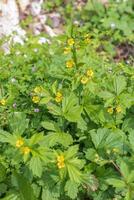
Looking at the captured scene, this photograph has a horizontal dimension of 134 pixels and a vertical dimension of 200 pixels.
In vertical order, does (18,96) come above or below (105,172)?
above

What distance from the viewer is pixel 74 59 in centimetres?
361

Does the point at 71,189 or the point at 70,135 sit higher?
the point at 70,135

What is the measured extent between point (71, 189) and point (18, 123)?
594 millimetres

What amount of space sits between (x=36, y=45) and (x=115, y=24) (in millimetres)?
1494

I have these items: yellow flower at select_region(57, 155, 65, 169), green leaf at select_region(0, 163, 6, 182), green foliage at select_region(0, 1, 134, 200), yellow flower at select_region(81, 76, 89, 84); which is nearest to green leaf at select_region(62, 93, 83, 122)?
green foliage at select_region(0, 1, 134, 200)

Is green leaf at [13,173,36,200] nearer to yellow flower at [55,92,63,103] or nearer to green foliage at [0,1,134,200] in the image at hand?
green foliage at [0,1,134,200]

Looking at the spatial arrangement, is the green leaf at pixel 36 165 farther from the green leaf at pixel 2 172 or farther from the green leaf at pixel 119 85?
the green leaf at pixel 119 85

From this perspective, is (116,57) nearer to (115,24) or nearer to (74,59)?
(115,24)

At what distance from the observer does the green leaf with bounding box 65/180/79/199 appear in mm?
3184

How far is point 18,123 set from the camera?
3301mm

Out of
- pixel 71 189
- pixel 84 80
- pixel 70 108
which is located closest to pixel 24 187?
pixel 71 189

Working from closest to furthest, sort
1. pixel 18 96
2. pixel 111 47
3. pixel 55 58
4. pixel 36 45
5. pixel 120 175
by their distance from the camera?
pixel 120 175
pixel 18 96
pixel 55 58
pixel 36 45
pixel 111 47

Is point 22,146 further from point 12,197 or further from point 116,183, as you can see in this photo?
point 116,183

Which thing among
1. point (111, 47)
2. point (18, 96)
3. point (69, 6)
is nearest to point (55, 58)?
point (18, 96)
